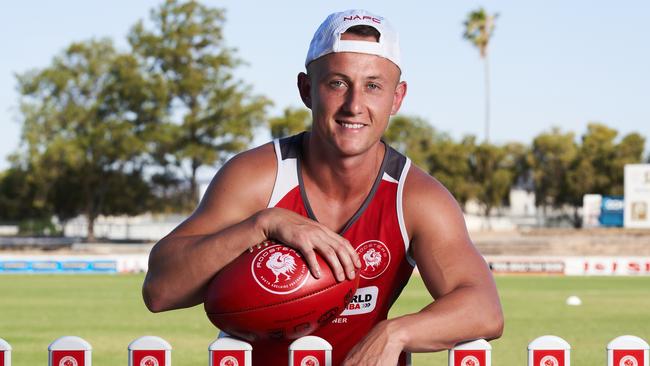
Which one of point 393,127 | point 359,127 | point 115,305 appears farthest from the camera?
point 393,127

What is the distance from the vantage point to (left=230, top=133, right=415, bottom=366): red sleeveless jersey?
14.8 ft

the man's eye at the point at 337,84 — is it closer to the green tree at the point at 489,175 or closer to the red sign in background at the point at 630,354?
the red sign in background at the point at 630,354

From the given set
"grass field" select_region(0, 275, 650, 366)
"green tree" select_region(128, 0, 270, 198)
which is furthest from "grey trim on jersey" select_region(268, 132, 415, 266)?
"green tree" select_region(128, 0, 270, 198)

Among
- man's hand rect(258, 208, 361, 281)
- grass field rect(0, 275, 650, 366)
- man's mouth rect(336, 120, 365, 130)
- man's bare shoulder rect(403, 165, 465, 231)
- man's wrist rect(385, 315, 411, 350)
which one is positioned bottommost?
grass field rect(0, 275, 650, 366)

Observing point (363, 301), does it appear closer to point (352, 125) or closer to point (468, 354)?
point (468, 354)

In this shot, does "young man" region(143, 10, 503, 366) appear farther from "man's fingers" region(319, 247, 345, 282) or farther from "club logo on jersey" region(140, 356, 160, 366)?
"club logo on jersey" region(140, 356, 160, 366)

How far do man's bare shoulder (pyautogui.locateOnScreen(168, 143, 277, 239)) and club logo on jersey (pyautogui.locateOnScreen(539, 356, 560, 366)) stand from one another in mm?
1302

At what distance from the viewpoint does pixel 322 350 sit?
4.14 m

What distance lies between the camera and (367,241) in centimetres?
448

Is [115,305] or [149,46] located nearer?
[115,305]

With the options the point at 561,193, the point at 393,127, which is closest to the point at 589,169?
the point at 561,193

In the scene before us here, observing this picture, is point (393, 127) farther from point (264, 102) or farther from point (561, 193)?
point (264, 102)

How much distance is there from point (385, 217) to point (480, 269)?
45cm

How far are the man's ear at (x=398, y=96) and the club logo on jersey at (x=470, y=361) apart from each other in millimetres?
1042
